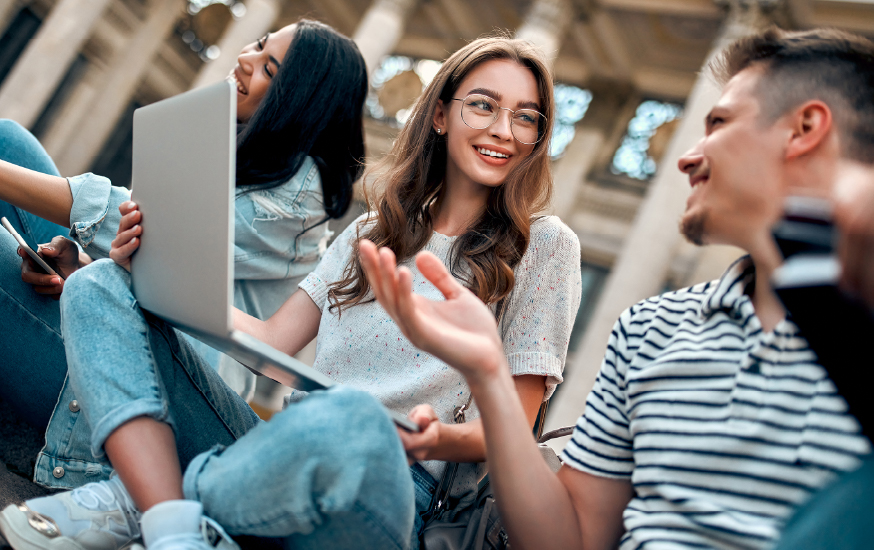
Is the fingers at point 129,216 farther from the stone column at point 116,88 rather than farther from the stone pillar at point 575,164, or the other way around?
the stone column at point 116,88

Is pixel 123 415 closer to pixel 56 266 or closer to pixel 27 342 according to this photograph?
pixel 27 342

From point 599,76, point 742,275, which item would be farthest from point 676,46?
point 742,275

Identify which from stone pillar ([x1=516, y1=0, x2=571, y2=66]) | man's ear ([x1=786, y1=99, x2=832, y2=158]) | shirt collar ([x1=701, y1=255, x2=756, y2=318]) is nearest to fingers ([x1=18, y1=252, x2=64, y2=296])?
shirt collar ([x1=701, y1=255, x2=756, y2=318])

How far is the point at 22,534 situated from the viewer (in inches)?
43.5

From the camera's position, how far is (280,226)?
7.69ft

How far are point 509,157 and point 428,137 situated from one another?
298 mm

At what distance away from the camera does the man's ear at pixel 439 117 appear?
6.84 feet

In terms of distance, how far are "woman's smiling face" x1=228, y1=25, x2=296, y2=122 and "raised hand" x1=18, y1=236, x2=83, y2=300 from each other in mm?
780

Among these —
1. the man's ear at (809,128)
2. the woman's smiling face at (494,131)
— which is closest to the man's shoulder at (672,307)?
the man's ear at (809,128)

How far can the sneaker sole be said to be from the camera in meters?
1.09

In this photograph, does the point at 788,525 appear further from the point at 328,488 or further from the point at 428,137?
the point at 428,137

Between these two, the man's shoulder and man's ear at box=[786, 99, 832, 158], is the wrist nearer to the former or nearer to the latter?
the man's shoulder

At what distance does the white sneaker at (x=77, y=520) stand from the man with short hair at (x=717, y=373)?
0.67m

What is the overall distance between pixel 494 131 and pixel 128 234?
3.21 feet
